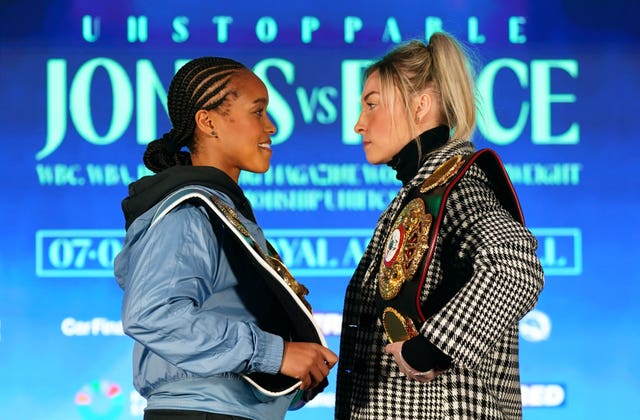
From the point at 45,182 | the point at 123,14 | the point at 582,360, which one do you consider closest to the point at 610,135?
the point at 582,360

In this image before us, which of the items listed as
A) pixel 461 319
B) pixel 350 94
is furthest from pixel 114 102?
pixel 461 319

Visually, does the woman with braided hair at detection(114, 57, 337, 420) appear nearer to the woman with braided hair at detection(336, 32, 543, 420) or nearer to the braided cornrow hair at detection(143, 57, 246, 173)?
the braided cornrow hair at detection(143, 57, 246, 173)

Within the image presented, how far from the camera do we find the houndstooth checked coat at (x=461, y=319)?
1674 mm

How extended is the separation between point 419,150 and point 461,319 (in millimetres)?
438

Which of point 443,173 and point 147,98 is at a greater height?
point 147,98

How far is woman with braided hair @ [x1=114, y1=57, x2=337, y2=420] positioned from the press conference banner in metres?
2.02

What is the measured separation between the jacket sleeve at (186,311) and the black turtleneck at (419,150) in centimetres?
52

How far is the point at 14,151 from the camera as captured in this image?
12.8ft

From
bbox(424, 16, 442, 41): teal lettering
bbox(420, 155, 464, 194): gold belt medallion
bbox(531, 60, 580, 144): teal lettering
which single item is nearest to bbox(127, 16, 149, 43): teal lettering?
bbox(424, 16, 442, 41): teal lettering

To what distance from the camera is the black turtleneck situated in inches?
77.4

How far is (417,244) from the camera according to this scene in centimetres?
173

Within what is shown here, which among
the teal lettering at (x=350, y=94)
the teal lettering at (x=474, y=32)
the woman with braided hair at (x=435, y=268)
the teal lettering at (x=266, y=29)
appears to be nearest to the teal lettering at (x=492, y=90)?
the teal lettering at (x=474, y=32)

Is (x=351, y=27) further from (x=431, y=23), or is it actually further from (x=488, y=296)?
(x=488, y=296)

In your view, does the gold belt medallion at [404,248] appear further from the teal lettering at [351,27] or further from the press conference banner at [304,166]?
the teal lettering at [351,27]
